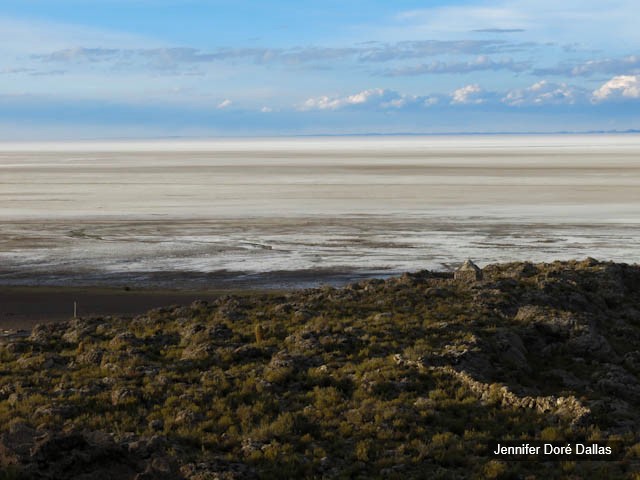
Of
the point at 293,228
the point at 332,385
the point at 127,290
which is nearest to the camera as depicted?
the point at 332,385

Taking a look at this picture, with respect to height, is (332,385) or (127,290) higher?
(332,385)

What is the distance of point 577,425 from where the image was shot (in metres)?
14.9

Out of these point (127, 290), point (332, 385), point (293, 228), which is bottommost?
point (127, 290)

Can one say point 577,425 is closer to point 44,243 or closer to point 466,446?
point 466,446

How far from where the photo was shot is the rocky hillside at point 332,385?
1354 cm

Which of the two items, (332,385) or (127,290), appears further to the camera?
(127,290)

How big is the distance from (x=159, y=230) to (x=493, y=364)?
1372 inches

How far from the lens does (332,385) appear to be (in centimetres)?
1762

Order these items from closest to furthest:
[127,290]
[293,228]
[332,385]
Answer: [332,385] < [127,290] < [293,228]

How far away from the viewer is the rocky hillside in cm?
1354

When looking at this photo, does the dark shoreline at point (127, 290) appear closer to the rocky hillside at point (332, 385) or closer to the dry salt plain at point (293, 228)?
the dry salt plain at point (293, 228)

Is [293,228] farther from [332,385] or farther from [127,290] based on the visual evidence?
[332,385]

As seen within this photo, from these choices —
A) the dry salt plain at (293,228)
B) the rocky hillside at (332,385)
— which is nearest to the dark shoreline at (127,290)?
the dry salt plain at (293,228)

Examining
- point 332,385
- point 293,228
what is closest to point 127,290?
point 332,385
